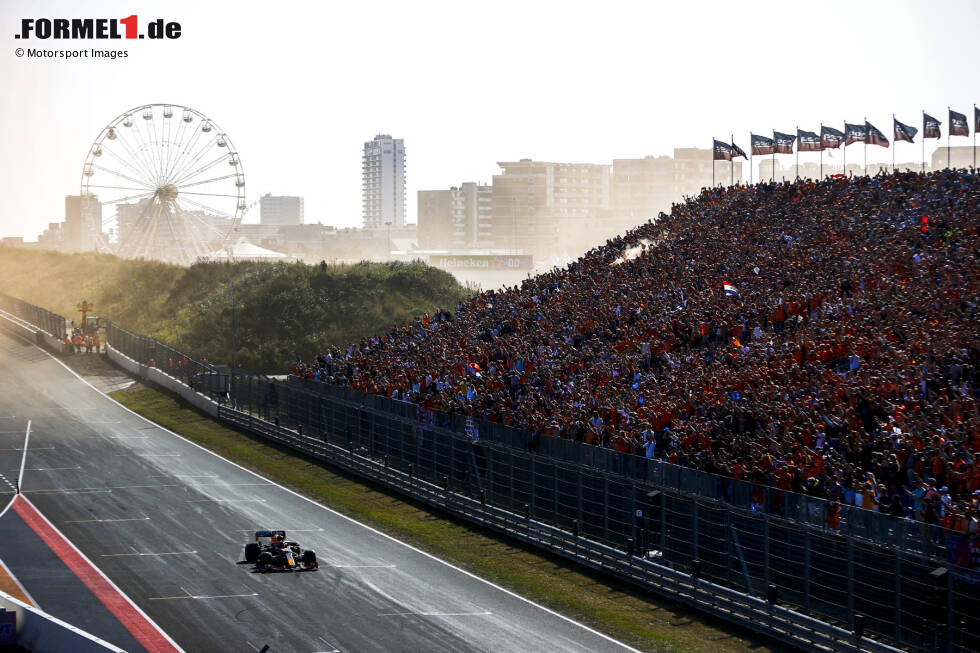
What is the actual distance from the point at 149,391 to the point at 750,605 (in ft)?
140

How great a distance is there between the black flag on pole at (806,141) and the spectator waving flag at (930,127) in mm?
5699

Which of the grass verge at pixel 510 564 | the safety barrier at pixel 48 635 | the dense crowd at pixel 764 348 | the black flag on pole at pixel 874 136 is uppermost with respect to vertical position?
the black flag on pole at pixel 874 136

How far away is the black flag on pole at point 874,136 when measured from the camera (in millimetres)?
56469

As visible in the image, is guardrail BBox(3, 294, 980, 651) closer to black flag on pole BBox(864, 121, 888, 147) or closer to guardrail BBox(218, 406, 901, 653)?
guardrail BBox(218, 406, 901, 653)

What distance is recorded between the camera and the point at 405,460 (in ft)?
124

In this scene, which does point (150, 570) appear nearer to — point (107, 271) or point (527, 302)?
point (527, 302)

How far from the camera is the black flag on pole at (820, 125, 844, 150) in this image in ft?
189

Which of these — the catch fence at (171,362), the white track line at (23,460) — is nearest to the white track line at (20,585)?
the white track line at (23,460)

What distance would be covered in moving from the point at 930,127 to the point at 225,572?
140 feet

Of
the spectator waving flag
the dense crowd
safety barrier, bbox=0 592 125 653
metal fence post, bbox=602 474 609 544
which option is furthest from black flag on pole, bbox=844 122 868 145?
safety barrier, bbox=0 592 125 653

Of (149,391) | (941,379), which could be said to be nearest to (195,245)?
(149,391)

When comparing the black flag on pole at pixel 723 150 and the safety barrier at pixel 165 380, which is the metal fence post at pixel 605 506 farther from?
the black flag on pole at pixel 723 150

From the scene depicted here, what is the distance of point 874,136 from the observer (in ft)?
186

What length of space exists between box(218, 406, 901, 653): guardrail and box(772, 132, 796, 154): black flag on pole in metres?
31.2
